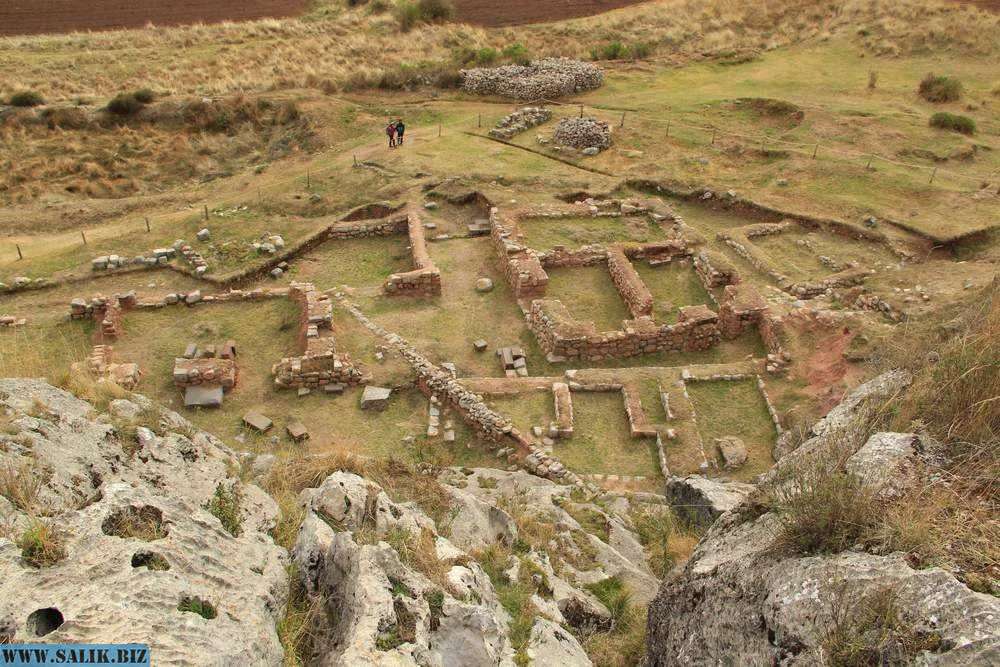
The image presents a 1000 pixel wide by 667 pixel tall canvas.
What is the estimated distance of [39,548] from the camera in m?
4.21

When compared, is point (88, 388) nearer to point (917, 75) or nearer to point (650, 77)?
point (650, 77)

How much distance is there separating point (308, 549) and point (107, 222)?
19996 millimetres

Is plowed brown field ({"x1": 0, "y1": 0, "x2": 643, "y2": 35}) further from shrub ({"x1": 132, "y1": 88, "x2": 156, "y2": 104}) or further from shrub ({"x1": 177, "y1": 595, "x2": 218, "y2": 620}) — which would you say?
shrub ({"x1": 177, "y1": 595, "x2": 218, "y2": 620})

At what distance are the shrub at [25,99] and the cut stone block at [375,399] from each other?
2619 cm

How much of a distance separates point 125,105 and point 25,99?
435 centimetres

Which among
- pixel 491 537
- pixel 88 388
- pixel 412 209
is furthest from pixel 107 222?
pixel 491 537

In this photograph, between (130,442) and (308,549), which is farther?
(130,442)

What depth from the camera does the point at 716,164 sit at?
23.0m

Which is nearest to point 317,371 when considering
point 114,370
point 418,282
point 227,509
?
point 418,282

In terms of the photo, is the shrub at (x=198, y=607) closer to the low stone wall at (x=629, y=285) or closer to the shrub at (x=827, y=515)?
the shrub at (x=827, y=515)

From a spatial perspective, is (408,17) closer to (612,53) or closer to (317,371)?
(612,53)

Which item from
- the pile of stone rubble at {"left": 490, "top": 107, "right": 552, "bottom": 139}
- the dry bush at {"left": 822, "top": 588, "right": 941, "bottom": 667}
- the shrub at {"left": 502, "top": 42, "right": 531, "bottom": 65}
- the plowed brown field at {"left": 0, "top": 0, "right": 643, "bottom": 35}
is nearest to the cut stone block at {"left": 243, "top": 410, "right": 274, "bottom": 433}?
the dry bush at {"left": 822, "top": 588, "right": 941, "bottom": 667}

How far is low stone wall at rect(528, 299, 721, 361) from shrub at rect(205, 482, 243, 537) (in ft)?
30.4

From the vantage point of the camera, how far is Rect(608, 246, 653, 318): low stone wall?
15.3m
